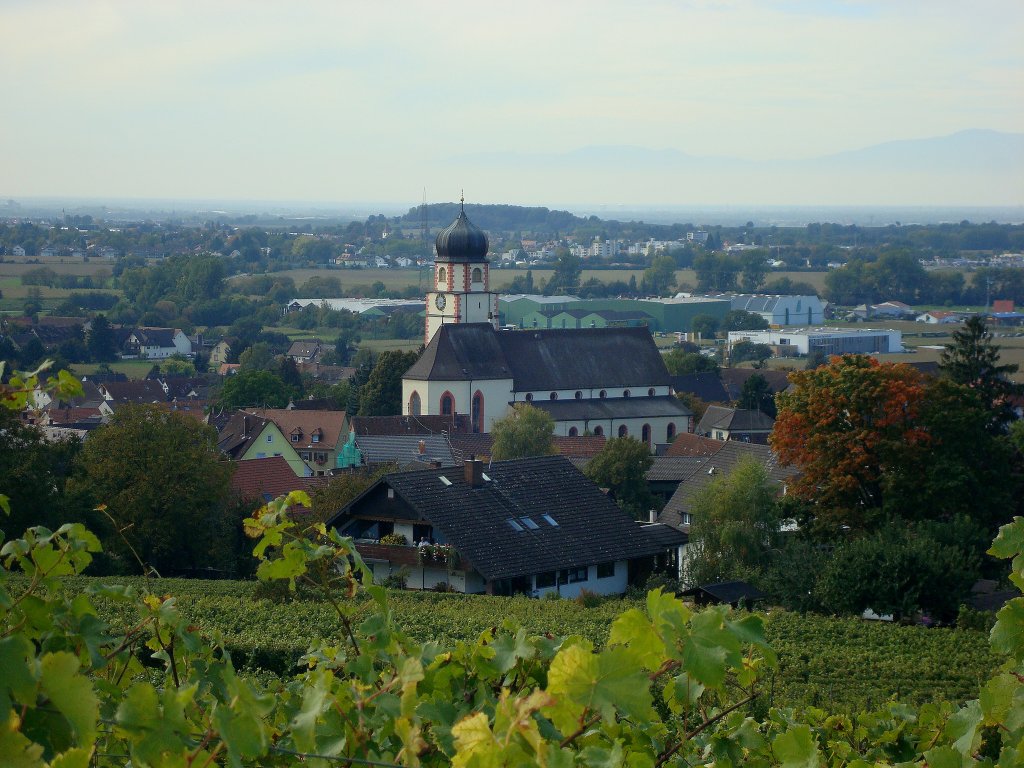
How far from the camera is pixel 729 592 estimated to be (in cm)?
2808

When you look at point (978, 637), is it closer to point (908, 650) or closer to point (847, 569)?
point (908, 650)

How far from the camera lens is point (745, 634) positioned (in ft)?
12.4

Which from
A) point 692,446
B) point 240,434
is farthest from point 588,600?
point 692,446

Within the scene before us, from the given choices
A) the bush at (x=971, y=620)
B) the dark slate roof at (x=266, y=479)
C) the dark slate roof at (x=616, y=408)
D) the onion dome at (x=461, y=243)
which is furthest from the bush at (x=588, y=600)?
the onion dome at (x=461, y=243)

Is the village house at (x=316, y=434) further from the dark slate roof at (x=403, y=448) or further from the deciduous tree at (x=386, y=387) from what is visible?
the deciduous tree at (x=386, y=387)

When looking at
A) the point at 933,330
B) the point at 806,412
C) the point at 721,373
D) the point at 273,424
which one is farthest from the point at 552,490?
the point at 933,330

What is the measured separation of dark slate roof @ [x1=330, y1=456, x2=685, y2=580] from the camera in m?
28.2

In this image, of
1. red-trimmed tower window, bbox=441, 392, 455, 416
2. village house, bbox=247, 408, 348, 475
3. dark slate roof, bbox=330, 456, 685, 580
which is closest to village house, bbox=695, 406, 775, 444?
red-trimmed tower window, bbox=441, 392, 455, 416

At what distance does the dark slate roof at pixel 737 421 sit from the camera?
64.0m

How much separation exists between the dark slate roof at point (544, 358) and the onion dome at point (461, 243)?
531cm

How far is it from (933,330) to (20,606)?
148m

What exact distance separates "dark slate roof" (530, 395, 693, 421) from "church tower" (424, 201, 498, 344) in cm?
705

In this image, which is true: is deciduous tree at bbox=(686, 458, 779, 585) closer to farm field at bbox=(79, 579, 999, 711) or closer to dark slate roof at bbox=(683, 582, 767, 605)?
dark slate roof at bbox=(683, 582, 767, 605)

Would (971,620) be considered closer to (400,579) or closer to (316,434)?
(400,579)
